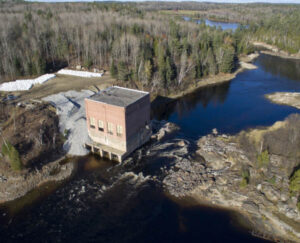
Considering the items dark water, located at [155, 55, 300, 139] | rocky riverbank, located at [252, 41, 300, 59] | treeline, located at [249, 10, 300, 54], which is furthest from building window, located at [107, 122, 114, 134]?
treeline, located at [249, 10, 300, 54]

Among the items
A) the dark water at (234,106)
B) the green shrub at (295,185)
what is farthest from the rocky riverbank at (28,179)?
the green shrub at (295,185)

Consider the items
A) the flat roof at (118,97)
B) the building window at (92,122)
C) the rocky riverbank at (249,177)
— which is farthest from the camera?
the building window at (92,122)

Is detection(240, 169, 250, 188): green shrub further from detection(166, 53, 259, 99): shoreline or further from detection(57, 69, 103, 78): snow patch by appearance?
detection(57, 69, 103, 78): snow patch

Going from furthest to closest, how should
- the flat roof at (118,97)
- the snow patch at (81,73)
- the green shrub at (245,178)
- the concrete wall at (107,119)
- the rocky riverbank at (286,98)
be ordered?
the snow patch at (81,73)
the rocky riverbank at (286,98)
the flat roof at (118,97)
the concrete wall at (107,119)
the green shrub at (245,178)

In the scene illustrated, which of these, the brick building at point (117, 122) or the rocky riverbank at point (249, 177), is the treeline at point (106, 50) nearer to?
the brick building at point (117, 122)

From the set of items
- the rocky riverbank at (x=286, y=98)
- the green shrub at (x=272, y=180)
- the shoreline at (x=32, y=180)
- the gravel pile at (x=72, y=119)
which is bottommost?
the shoreline at (x=32, y=180)
